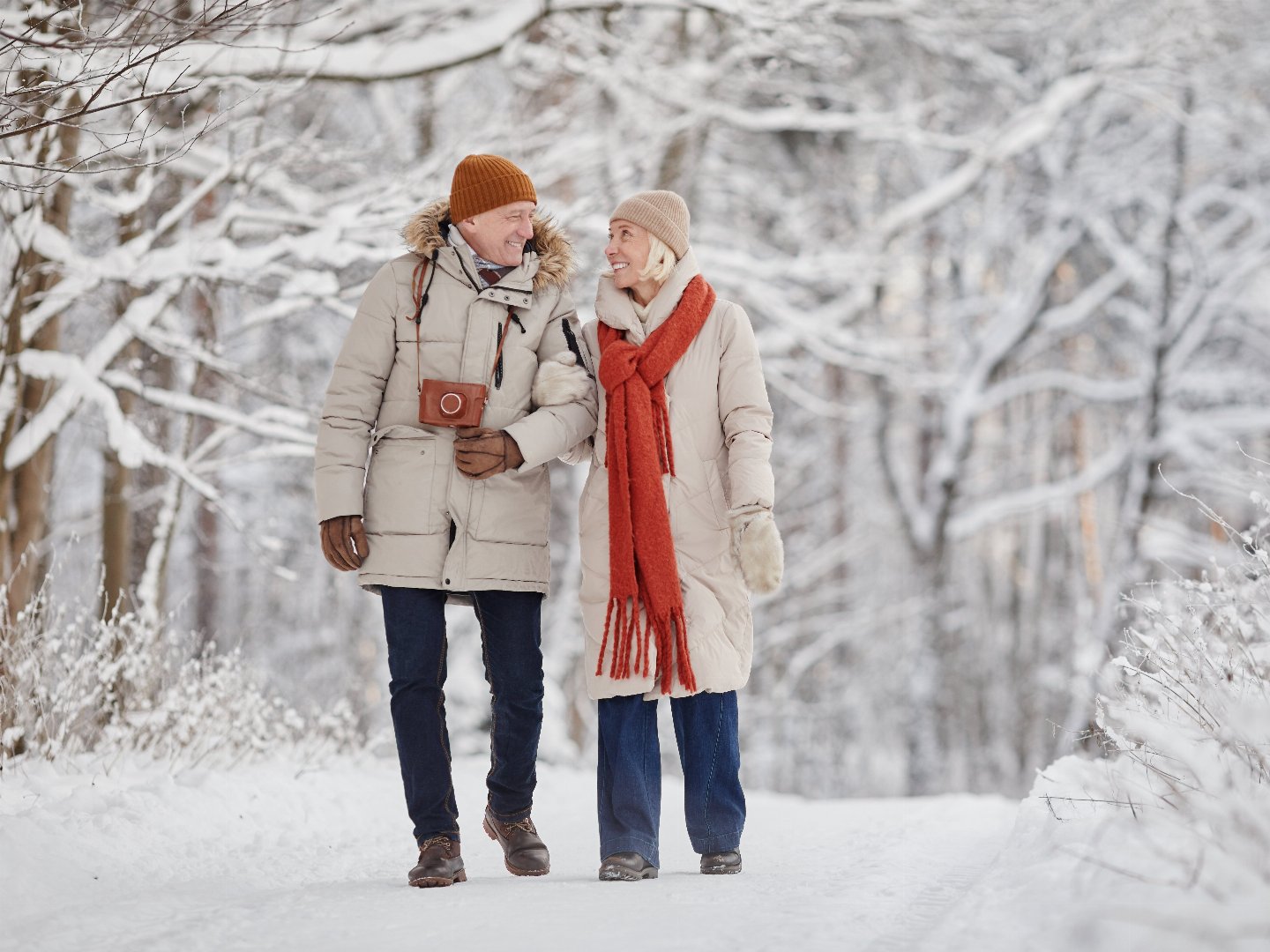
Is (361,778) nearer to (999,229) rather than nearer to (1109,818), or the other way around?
(1109,818)

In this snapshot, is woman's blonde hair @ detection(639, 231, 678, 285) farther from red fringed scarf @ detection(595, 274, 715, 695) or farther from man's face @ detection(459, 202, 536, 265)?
man's face @ detection(459, 202, 536, 265)

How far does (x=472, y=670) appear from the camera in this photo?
10.2 m

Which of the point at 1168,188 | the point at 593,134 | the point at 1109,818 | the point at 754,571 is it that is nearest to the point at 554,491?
the point at 593,134

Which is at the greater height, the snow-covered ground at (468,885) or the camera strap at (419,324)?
the camera strap at (419,324)

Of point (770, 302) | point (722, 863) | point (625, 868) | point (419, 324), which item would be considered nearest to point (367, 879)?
point (625, 868)

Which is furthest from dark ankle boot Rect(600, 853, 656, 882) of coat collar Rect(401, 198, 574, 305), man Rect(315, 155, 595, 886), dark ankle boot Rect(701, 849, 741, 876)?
coat collar Rect(401, 198, 574, 305)

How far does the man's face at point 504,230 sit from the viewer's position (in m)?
4.14

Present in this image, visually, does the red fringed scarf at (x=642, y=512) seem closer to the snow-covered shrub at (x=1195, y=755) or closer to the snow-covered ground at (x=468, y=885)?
the snow-covered ground at (x=468, y=885)

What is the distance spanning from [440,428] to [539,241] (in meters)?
0.71

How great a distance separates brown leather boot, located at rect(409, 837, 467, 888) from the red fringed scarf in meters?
0.66

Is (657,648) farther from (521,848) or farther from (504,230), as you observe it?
(504,230)

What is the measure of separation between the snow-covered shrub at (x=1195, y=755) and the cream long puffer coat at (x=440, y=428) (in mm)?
1678

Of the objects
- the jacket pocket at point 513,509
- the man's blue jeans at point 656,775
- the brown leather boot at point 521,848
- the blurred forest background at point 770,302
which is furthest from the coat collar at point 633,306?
the brown leather boot at point 521,848

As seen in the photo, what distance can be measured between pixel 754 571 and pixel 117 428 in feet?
11.2
